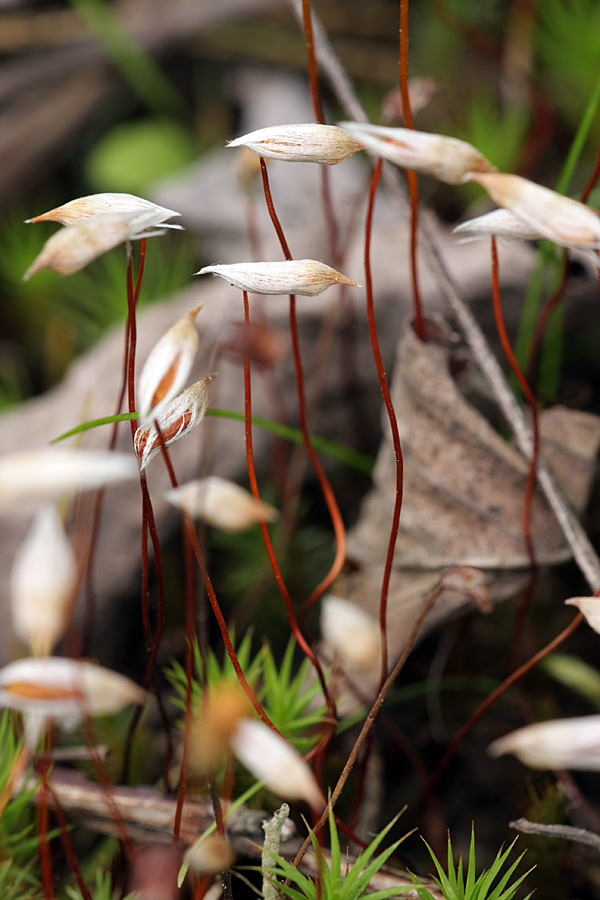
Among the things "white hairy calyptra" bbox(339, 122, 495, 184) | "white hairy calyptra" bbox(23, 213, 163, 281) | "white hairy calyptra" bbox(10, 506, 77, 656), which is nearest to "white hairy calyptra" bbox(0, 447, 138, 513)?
"white hairy calyptra" bbox(10, 506, 77, 656)

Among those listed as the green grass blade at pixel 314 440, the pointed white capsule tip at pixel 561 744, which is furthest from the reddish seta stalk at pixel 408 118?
the pointed white capsule tip at pixel 561 744

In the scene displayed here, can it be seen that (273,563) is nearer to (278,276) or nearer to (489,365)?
(278,276)

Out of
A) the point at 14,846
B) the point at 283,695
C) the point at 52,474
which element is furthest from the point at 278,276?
the point at 14,846

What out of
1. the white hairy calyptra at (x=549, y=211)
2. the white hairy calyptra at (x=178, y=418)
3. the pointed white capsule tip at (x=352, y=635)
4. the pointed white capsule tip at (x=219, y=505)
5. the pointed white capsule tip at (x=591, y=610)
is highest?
the white hairy calyptra at (x=549, y=211)

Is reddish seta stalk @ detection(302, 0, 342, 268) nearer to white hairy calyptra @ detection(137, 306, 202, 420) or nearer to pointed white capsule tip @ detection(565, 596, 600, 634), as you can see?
white hairy calyptra @ detection(137, 306, 202, 420)

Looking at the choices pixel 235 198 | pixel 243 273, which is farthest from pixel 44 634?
pixel 235 198

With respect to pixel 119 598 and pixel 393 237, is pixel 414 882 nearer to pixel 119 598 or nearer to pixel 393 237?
pixel 119 598

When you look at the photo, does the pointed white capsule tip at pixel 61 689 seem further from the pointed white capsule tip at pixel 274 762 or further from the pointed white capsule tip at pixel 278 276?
the pointed white capsule tip at pixel 278 276
